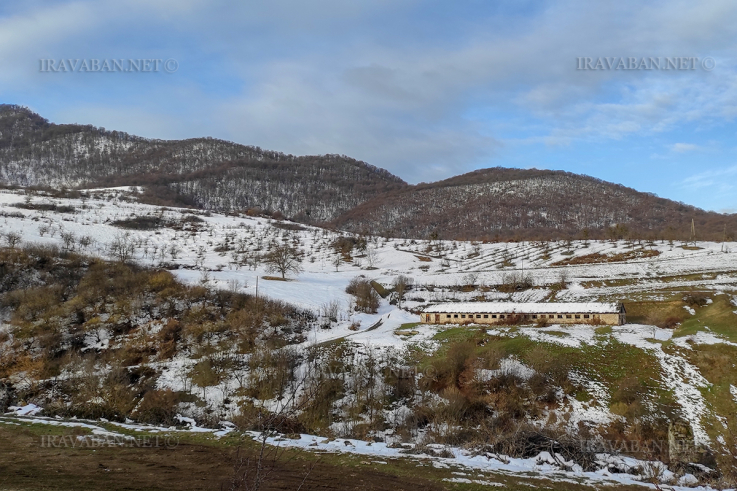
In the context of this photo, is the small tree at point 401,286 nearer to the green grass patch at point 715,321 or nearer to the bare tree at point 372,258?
the bare tree at point 372,258

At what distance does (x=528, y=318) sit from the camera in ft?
143

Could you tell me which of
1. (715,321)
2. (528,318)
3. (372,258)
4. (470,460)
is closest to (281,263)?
(372,258)

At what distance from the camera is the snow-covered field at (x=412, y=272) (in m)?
27.4

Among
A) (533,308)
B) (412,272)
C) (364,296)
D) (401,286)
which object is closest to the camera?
(533,308)

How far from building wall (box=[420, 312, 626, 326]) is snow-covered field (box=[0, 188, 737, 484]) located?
5.17 ft

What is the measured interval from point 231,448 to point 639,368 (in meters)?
27.5

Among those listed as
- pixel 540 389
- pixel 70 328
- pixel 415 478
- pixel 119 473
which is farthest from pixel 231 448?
pixel 70 328

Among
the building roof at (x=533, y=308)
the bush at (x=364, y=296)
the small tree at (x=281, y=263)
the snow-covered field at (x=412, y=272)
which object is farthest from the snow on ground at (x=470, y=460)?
the small tree at (x=281, y=263)

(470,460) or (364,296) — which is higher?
(364,296)

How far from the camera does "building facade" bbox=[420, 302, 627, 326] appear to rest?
135ft

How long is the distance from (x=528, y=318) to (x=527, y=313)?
0.50 meters

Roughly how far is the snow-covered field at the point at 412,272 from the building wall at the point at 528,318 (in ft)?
5.17

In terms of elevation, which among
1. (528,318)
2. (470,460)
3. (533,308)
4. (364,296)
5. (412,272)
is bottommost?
(470,460)

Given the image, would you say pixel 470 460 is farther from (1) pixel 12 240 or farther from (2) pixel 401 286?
(1) pixel 12 240
